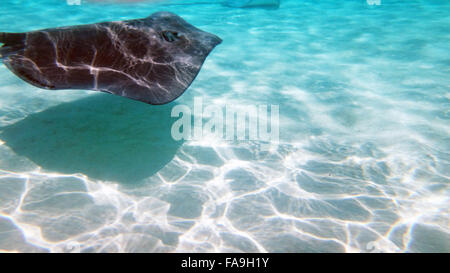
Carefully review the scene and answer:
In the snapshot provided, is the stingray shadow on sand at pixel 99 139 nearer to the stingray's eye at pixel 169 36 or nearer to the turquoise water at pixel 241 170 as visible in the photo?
the turquoise water at pixel 241 170

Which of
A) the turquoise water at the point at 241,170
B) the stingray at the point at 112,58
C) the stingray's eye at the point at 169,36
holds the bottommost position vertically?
the turquoise water at the point at 241,170

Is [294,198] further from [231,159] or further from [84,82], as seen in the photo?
[84,82]

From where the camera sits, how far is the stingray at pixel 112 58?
9.04 ft

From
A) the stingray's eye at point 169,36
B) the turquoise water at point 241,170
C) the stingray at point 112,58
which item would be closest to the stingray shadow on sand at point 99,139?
the turquoise water at point 241,170

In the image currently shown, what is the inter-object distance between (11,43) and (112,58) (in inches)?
50.3

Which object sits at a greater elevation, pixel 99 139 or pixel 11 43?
pixel 11 43

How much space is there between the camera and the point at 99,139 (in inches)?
153

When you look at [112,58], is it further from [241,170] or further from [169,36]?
[241,170]

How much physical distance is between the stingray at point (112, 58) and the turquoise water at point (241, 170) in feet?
4.05

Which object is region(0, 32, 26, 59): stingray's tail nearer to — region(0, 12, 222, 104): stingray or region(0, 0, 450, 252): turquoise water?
region(0, 12, 222, 104): stingray

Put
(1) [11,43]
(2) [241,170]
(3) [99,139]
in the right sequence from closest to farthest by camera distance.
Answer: (1) [11,43]
(2) [241,170]
(3) [99,139]

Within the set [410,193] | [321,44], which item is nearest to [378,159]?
[410,193]

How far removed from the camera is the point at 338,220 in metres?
2.98

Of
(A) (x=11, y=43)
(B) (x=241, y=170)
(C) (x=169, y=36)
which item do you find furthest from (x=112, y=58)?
(B) (x=241, y=170)
